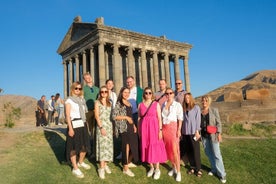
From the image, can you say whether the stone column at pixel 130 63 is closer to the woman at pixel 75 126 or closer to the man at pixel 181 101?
the man at pixel 181 101

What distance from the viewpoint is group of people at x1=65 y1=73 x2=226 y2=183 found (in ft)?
20.8

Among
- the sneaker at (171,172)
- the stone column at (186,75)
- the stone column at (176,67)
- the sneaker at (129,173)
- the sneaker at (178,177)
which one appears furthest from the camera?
the stone column at (176,67)

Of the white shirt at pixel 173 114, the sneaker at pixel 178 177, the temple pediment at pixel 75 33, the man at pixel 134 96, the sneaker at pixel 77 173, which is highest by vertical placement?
the temple pediment at pixel 75 33

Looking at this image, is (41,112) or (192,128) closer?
(192,128)

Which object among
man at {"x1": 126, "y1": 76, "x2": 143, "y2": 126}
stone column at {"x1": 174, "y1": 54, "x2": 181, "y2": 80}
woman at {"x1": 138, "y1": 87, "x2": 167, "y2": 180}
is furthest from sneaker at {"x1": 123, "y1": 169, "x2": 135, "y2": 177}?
stone column at {"x1": 174, "y1": 54, "x2": 181, "y2": 80}

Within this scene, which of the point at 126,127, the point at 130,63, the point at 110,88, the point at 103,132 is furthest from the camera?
the point at 130,63

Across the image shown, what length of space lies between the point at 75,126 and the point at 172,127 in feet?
8.42

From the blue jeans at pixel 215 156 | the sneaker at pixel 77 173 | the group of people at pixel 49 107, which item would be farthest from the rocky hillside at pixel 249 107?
the group of people at pixel 49 107

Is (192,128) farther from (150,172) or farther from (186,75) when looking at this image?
(186,75)

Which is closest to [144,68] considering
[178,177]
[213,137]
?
[213,137]

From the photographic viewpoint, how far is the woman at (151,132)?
6.32 metres

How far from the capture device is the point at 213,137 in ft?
21.8

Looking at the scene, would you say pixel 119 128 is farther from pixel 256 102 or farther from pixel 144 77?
pixel 144 77

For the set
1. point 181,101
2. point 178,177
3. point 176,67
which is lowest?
point 178,177
